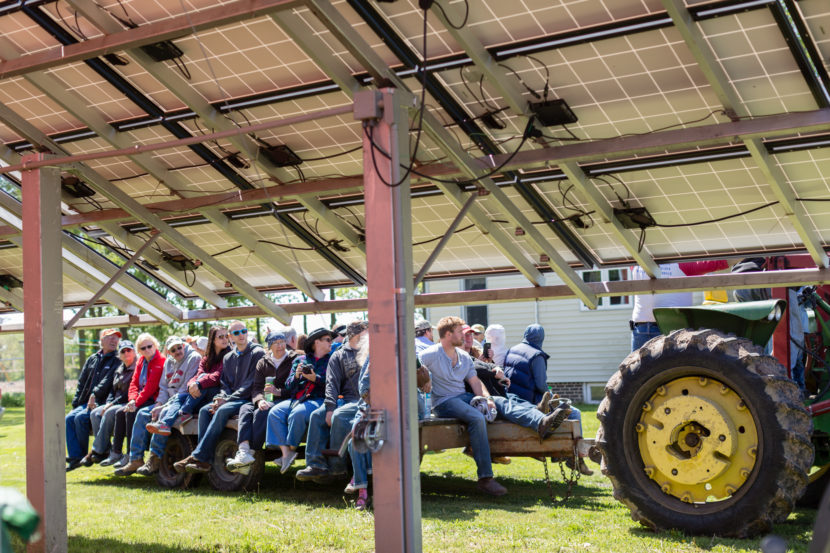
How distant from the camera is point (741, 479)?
673 cm

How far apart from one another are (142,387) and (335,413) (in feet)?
14.4

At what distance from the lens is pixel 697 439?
6965 mm

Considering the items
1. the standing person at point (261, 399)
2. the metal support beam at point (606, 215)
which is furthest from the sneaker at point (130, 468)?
the metal support beam at point (606, 215)

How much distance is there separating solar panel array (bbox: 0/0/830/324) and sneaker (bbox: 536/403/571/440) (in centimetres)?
165

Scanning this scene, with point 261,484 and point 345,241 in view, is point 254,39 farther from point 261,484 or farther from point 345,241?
point 261,484

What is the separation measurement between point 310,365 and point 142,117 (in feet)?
10.6

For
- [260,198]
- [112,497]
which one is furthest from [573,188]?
[112,497]

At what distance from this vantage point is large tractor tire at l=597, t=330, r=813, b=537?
6.48 metres

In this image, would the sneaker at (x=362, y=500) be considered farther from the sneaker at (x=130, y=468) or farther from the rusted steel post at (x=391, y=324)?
the sneaker at (x=130, y=468)

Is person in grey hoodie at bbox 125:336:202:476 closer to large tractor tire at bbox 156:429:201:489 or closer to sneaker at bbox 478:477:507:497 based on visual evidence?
large tractor tire at bbox 156:429:201:489

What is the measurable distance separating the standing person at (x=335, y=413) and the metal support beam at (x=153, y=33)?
4162 mm

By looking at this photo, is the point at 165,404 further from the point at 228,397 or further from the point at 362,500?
the point at 362,500

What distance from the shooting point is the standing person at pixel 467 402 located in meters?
9.98

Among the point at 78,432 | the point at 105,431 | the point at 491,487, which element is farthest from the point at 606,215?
the point at 78,432
